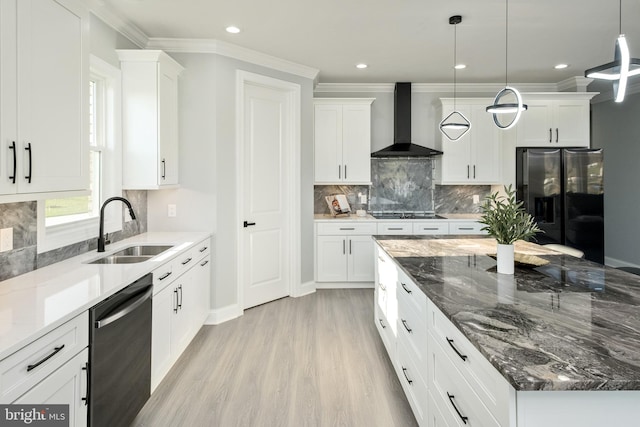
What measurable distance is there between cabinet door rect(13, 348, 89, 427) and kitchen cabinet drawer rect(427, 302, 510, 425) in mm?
1465

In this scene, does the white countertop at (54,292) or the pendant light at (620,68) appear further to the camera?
the pendant light at (620,68)

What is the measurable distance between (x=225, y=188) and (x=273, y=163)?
0.76 metres

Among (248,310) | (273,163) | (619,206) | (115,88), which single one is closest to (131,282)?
(115,88)

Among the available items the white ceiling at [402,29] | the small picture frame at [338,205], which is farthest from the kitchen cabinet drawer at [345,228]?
the white ceiling at [402,29]

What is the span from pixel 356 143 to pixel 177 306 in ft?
10.9

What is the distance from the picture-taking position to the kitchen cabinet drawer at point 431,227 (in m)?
5.08

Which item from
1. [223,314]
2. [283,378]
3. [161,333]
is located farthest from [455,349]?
[223,314]

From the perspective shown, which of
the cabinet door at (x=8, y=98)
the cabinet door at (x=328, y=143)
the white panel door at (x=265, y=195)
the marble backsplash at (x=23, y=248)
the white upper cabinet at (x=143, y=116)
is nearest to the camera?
the cabinet door at (x=8, y=98)

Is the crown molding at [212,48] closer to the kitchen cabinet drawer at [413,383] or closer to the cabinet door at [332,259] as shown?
the cabinet door at [332,259]

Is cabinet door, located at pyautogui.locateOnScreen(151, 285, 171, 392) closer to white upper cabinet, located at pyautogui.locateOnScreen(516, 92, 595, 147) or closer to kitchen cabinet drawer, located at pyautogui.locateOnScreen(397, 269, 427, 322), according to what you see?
kitchen cabinet drawer, located at pyautogui.locateOnScreen(397, 269, 427, 322)

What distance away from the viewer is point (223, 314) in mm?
3945

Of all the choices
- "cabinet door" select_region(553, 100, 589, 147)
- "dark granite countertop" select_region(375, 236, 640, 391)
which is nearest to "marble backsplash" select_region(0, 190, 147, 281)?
"dark granite countertop" select_region(375, 236, 640, 391)

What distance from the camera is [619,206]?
20.3ft

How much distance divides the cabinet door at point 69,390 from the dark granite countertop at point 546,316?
1454 mm
